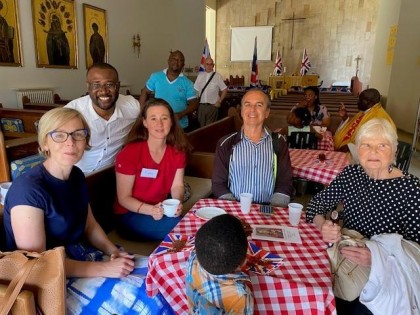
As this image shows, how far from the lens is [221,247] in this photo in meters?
0.96

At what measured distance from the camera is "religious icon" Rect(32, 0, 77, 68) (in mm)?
5277

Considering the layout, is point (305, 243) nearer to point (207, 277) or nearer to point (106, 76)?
point (207, 277)

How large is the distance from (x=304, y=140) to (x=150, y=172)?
201 cm

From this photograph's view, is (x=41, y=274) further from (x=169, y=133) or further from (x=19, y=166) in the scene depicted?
(x=19, y=166)

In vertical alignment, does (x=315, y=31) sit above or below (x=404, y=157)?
above

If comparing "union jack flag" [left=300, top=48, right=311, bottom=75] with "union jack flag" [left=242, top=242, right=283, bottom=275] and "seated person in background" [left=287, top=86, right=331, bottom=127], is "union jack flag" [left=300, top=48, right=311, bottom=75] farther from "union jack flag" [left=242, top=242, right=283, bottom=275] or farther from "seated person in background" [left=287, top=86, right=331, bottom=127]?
"union jack flag" [left=242, top=242, right=283, bottom=275]

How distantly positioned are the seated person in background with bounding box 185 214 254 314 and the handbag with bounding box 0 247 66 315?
0.46 meters

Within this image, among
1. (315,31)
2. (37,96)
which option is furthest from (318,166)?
(315,31)

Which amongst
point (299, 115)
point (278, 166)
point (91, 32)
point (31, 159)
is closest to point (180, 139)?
point (278, 166)

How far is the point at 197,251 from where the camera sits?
1.00 meters

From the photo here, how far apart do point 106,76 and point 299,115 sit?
2237 mm

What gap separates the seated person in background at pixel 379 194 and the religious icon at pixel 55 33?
547 cm

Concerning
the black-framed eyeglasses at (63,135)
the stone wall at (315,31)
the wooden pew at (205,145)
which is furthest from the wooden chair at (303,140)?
the stone wall at (315,31)

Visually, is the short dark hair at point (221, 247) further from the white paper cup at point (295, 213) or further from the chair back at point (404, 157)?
the chair back at point (404, 157)
